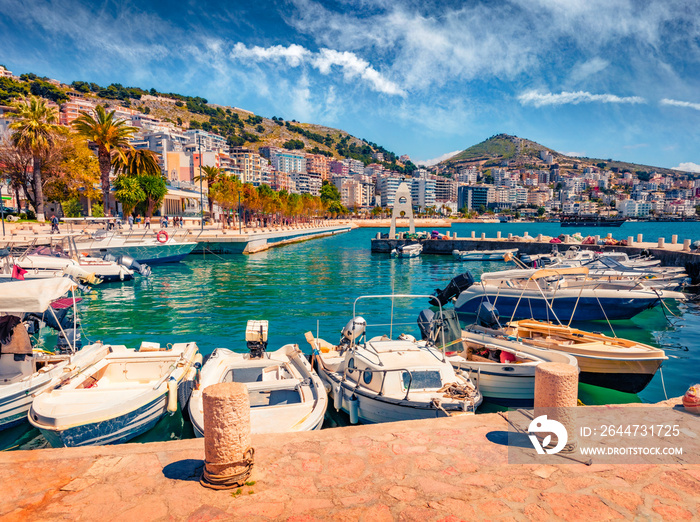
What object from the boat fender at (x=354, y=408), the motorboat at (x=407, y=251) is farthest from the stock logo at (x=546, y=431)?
the motorboat at (x=407, y=251)

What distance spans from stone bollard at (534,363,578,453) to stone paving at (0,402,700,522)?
1.39ft

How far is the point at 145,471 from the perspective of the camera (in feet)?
15.5

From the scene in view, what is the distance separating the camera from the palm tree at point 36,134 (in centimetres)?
4175

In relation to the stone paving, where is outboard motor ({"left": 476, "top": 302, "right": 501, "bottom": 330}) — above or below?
below

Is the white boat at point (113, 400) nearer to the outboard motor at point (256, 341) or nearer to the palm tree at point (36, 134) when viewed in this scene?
the outboard motor at point (256, 341)

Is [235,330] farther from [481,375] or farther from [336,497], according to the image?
[336,497]

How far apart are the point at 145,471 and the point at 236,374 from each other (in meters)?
5.52

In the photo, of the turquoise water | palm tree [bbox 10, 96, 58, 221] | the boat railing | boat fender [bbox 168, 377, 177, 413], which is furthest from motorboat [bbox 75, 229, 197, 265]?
the boat railing

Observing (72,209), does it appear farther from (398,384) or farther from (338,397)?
(398,384)

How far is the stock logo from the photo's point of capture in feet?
16.6

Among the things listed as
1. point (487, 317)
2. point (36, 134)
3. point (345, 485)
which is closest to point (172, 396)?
point (345, 485)

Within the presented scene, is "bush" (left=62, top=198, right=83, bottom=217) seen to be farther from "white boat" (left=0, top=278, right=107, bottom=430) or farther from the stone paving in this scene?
the stone paving

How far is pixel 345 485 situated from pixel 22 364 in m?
8.15

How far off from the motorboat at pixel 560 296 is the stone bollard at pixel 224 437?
1423 cm
